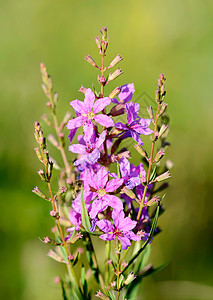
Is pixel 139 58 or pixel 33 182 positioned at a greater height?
pixel 139 58

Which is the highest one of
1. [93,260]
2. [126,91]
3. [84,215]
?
[126,91]

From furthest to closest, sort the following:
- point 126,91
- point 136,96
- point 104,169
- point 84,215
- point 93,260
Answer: point 136,96
point 93,260
point 126,91
point 104,169
point 84,215

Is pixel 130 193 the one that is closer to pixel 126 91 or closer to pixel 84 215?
pixel 84 215

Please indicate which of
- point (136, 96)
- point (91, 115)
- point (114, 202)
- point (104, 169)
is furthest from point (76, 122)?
point (136, 96)

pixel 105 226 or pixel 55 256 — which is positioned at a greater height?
pixel 105 226
